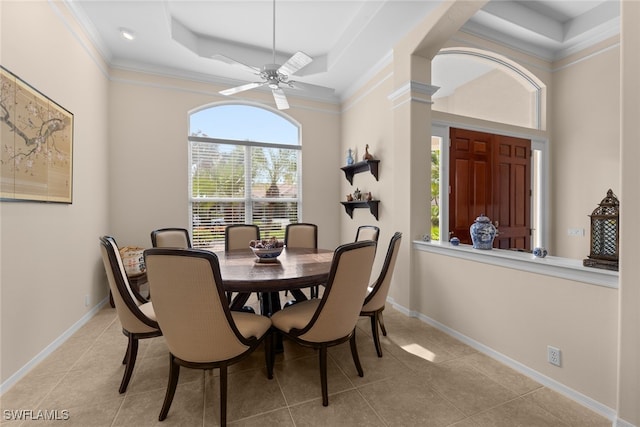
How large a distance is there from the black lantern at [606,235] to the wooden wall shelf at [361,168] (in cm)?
239

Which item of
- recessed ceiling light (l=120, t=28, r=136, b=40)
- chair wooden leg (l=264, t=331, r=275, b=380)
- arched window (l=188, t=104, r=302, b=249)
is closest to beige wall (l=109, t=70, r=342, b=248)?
arched window (l=188, t=104, r=302, b=249)

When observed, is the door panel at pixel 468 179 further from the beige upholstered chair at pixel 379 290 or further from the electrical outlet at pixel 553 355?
the electrical outlet at pixel 553 355

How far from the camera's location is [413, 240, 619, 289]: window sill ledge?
5.30 feet

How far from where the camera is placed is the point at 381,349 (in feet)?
7.69

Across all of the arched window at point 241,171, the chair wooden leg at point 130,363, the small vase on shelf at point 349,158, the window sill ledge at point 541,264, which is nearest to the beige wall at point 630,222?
the window sill ledge at point 541,264

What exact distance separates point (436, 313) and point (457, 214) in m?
1.38

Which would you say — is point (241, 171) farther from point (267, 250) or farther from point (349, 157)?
point (267, 250)

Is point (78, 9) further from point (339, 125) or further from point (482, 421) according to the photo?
point (482, 421)

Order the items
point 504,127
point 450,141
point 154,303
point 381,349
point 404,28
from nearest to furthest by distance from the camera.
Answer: point 154,303, point 381,349, point 404,28, point 450,141, point 504,127

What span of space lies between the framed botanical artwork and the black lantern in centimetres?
385

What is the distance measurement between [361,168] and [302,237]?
146 centimetres

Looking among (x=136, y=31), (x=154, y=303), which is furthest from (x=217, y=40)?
(x=154, y=303)

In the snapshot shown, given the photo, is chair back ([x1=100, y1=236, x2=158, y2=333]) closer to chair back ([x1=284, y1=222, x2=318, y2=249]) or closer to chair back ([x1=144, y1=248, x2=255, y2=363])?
chair back ([x1=144, y1=248, x2=255, y2=363])

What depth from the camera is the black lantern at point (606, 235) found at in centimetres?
161
